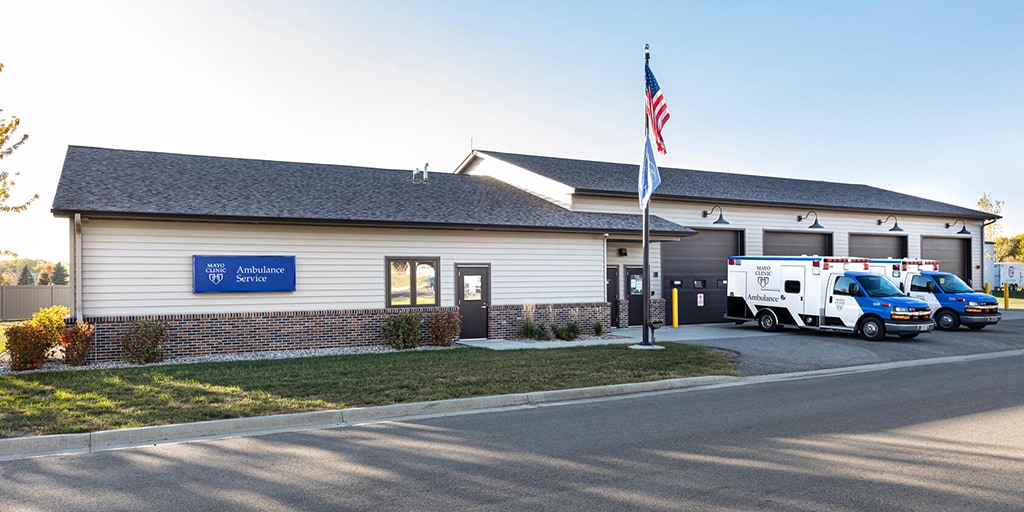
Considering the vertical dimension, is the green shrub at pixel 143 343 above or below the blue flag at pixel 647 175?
below

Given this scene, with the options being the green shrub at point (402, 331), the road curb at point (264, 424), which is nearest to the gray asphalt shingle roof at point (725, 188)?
the green shrub at point (402, 331)

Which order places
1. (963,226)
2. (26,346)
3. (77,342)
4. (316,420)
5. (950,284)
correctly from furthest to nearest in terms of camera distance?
(963,226) → (950,284) → (77,342) → (26,346) → (316,420)

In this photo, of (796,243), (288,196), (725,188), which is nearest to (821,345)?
(725,188)

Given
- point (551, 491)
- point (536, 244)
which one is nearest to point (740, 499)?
point (551, 491)

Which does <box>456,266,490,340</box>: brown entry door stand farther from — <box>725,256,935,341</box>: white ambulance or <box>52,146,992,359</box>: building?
<box>725,256,935,341</box>: white ambulance

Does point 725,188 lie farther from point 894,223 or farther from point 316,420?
point 316,420

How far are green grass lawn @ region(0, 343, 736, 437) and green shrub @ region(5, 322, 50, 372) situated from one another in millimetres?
915

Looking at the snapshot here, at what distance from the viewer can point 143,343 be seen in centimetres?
1379

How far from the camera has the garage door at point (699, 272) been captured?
78.9 ft

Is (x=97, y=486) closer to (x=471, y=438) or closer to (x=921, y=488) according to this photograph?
(x=471, y=438)

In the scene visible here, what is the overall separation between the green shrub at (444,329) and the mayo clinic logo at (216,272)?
5.07 m

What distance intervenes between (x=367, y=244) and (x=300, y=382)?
684cm

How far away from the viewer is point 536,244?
19.2 meters

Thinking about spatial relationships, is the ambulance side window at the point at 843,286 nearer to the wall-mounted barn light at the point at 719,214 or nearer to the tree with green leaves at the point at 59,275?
the wall-mounted barn light at the point at 719,214
